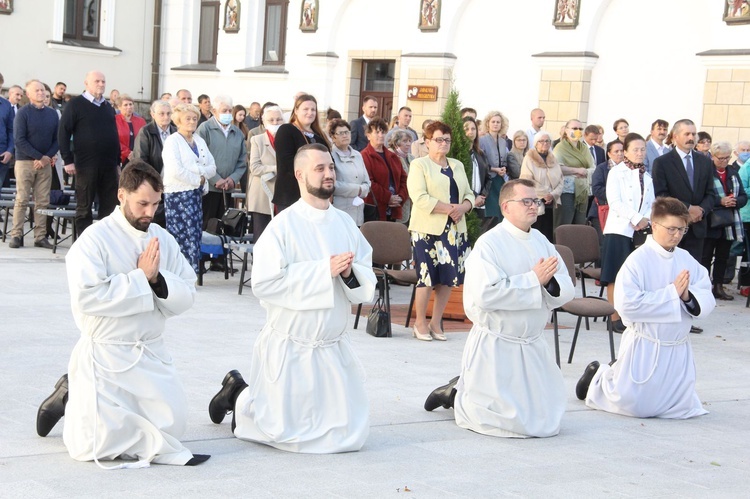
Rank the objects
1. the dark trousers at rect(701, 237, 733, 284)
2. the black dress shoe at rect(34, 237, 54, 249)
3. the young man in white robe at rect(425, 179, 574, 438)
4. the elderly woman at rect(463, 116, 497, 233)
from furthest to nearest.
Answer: the black dress shoe at rect(34, 237, 54, 249)
the dark trousers at rect(701, 237, 733, 284)
the elderly woman at rect(463, 116, 497, 233)
the young man in white robe at rect(425, 179, 574, 438)

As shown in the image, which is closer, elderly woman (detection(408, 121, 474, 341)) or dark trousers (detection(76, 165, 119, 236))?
elderly woman (detection(408, 121, 474, 341))

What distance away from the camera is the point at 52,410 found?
18.4 feet

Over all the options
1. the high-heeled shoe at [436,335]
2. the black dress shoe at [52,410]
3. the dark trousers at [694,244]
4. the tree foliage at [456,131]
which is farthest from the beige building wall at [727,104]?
the black dress shoe at [52,410]

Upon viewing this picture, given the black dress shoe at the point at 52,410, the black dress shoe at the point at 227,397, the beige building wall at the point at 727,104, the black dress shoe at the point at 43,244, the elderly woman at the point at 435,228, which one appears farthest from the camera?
the beige building wall at the point at 727,104

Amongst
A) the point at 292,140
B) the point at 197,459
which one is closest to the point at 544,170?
the point at 292,140

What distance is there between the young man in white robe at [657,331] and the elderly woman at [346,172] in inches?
146

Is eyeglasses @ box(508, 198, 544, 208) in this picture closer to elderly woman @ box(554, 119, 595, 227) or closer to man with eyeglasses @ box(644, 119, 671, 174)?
man with eyeglasses @ box(644, 119, 671, 174)

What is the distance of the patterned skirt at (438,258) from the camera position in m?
9.18

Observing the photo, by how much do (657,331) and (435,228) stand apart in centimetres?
241

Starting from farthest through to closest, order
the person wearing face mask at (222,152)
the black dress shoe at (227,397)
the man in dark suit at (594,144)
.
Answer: the man in dark suit at (594,144) → the person wearing face mask at (222,152) → the black dress shoe at (227,397)

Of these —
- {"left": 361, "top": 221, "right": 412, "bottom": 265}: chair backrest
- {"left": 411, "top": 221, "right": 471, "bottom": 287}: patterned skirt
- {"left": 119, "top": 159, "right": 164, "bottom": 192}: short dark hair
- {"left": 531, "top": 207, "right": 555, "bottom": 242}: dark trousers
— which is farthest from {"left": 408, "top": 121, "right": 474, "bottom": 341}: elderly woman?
{"left": 531, "top": 207, "right": 555, "bottom": 242}: dark trousers

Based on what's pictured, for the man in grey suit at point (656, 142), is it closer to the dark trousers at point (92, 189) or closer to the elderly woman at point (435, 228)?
the elderly woman at point (435, 228)

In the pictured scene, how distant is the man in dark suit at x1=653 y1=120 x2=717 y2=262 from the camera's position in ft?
36.0

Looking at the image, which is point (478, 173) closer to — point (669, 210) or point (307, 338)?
point (669, 210)
